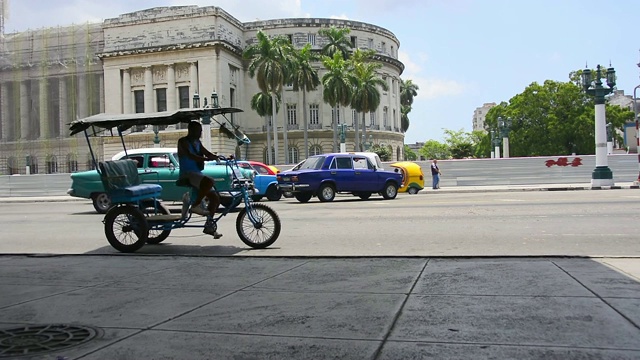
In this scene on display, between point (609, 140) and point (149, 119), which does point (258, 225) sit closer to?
point (149, 119)

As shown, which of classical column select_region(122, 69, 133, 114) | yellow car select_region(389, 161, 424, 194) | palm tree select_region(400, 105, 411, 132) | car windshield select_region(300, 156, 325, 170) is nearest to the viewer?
car windshield select_region(300, 156, 325, 170)

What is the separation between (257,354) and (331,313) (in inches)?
46.8

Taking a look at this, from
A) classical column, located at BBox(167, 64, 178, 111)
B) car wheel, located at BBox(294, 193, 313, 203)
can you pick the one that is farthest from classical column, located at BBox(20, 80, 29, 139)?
car wheel, located at BBox(294, 193, 313, 203)

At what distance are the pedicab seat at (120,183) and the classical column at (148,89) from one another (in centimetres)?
5816

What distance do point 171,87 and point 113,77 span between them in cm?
700

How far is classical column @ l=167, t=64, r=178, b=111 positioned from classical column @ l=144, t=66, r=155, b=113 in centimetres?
216

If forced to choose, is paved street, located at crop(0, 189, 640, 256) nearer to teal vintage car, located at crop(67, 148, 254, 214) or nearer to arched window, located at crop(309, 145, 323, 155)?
teal vintage car, located at crop(67, 148, 254, 214)

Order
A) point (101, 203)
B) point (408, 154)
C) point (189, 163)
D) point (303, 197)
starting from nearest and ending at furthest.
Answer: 1. point (189, 163)
2. point (101, 203)
3. point (303, 197)
4. point (408, 154)

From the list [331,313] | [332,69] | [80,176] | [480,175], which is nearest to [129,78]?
[332,69]

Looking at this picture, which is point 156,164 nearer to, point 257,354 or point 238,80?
point 257,354

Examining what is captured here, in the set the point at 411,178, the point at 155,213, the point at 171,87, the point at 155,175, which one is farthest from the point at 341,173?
the point at 171,87

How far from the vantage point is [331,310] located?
17.1ft

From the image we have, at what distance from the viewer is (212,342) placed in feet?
14.3

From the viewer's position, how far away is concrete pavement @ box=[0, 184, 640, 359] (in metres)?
4.14
